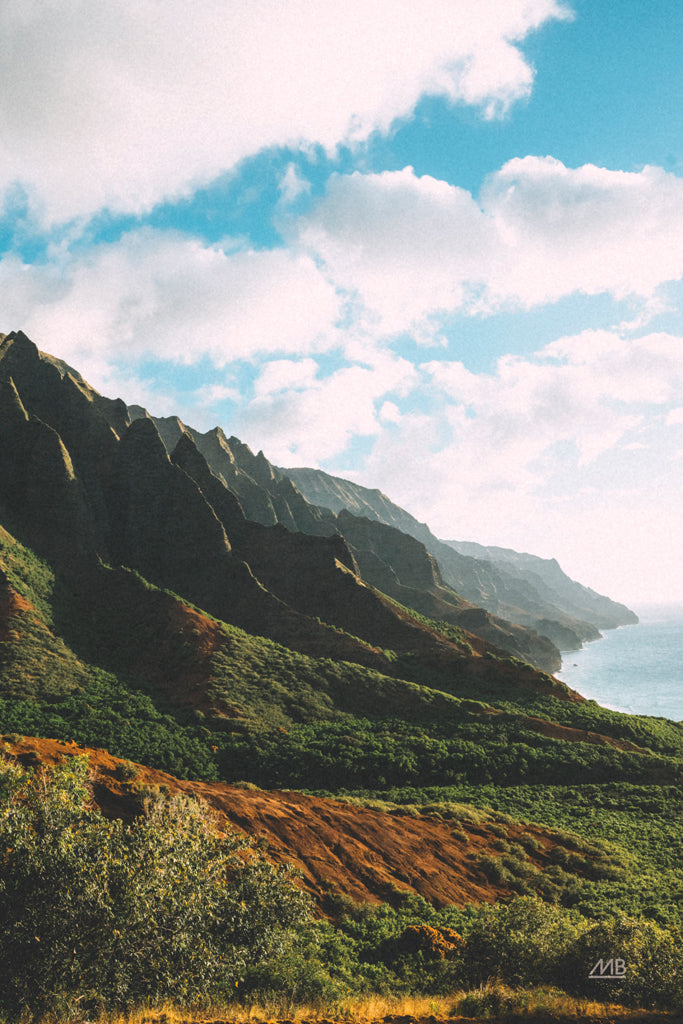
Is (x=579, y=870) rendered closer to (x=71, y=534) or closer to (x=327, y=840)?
(x=327, y=840)

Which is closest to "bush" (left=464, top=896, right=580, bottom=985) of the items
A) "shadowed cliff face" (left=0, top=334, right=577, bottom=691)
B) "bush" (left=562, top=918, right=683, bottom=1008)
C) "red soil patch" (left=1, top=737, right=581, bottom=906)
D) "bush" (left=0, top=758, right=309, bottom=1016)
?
"bush" (left=562, top=918, right=683, bottom=1008)

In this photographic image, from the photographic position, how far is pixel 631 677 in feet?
436

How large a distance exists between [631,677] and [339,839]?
452 ft

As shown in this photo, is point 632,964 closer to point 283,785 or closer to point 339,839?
point 339,839

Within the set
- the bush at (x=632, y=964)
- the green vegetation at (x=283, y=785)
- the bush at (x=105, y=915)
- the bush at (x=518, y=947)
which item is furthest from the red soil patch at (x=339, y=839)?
the bush at (x=105, y=915)

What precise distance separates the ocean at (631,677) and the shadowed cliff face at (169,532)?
175 ft

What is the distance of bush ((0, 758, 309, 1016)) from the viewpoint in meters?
9.44

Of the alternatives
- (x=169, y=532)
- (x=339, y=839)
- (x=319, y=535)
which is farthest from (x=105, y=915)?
(x=319, y=535)

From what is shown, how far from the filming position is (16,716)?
111 ft

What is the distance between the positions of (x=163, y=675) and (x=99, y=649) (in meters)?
8.05

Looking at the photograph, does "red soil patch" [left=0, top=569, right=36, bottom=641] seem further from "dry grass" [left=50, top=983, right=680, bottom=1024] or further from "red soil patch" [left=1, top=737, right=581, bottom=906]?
"dry grass" [left=50, top=983, right=680, bottom=1024]

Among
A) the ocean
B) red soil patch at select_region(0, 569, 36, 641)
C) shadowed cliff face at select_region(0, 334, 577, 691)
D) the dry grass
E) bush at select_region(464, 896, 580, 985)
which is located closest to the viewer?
the dry grass

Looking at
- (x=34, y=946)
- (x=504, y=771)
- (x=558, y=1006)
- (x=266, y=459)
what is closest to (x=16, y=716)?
(x=34, y=946)

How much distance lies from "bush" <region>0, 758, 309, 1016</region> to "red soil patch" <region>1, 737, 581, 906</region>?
33.6 feet
